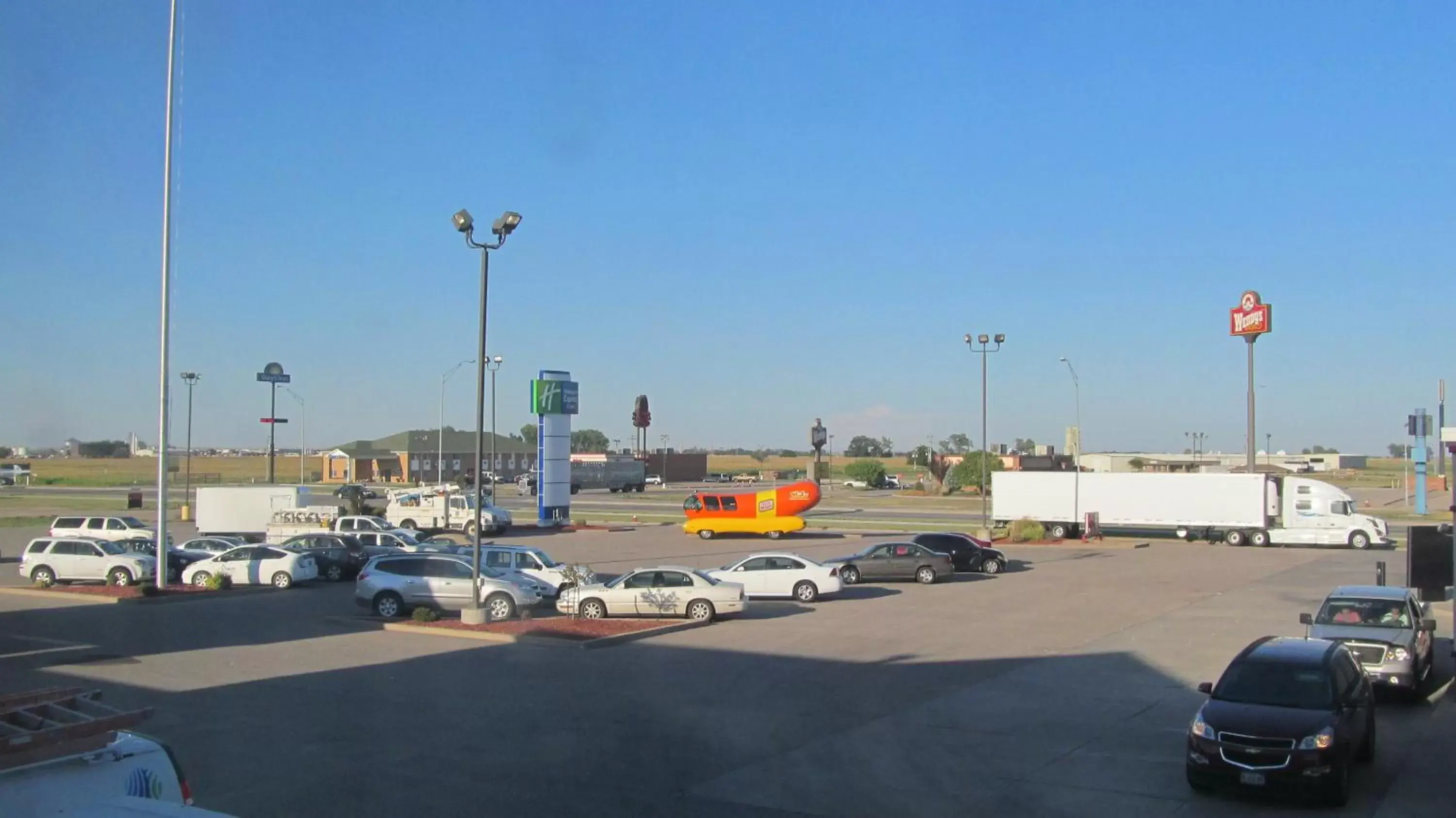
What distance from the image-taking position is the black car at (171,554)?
34.2m

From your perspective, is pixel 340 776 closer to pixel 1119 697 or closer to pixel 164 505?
pixel 1119 697

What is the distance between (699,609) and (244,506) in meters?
31.9

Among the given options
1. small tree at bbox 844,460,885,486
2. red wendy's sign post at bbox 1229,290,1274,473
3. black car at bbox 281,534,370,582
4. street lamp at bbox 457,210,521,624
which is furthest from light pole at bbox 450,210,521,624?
small tree at bbox 844,460,885,486

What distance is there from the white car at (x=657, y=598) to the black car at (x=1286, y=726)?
14.0 metres

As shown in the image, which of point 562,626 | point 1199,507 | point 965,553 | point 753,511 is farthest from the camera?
point 753,511

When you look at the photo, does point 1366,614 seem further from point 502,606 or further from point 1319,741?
point 502,606

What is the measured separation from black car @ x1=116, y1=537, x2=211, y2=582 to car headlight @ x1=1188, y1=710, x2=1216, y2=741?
30177mm

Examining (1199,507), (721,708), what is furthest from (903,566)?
(1199,507)

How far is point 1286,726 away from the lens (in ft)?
36.8

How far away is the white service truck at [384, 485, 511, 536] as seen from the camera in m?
55.5

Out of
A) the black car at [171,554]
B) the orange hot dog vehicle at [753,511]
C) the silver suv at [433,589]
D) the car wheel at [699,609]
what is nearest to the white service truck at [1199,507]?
the orange hot dog vehicle at [753,511]

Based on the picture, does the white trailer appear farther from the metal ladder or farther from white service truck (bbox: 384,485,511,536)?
the metal ladder

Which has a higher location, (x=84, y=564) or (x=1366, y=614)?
(x=1366, y=614)

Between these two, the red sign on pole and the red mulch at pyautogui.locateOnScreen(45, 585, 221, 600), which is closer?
the red mulch at pyautogui.locateOnScreen(45, 585, 221, 600)
